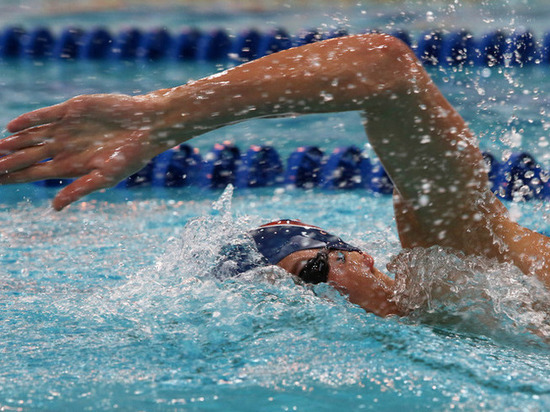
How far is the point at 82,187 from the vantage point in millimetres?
946

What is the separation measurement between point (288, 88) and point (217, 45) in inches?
179

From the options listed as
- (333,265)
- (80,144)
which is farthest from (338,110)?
(333,265)

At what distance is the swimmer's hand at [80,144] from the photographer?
3.15ft

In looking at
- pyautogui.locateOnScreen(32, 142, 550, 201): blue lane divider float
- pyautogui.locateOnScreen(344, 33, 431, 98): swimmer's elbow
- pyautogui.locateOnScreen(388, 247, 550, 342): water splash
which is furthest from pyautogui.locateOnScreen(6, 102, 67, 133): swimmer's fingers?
pyautogui.locateOnScreen(32, 142, 550, 201): blue lane divider float

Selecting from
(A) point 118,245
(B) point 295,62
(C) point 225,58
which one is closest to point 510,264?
(B) point 295,62

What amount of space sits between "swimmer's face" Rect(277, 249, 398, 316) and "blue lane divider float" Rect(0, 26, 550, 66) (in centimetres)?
367

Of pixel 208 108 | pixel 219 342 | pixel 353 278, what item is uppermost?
pixel 208 108

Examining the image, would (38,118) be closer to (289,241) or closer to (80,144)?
(80,144)

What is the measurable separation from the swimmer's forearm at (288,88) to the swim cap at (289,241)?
21.0 inches

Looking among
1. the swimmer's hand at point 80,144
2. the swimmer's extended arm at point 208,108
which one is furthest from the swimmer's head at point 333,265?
the swimmer's hand at point 80,144

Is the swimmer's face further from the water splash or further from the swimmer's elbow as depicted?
the swimmer's elbow

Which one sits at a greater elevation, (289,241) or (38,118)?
(38,118)

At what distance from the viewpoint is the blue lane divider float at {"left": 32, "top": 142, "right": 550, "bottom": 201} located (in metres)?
3.46

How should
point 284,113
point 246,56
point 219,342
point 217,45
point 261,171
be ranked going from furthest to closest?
point 217,45 → point 246,56 → point 261,171 → point 219,342 → point 284,113
